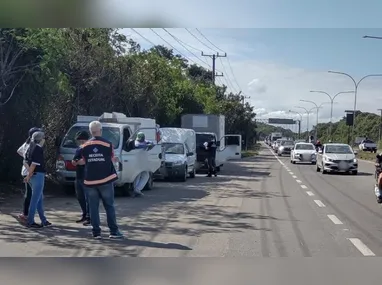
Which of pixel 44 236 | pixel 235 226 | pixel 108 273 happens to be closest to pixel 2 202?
pixel 44 236

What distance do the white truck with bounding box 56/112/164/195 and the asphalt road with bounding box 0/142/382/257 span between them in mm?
590

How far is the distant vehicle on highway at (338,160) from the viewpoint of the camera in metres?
27.7

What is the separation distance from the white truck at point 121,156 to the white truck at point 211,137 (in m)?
9.06

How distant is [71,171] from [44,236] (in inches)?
238

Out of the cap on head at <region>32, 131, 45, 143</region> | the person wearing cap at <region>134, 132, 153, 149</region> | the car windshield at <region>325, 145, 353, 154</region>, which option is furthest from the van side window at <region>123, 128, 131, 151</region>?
the car windshield at <region>325, 145, 353, 154</region>

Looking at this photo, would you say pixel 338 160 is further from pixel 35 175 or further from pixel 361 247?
pixel 35 175

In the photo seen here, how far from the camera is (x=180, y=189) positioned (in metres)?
18.6

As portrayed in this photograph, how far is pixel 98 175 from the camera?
29.7 ft

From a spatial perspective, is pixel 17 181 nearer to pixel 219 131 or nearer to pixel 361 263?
pixel 361 263

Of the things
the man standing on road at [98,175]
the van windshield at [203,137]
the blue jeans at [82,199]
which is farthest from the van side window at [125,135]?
the van windshield at [203,137]

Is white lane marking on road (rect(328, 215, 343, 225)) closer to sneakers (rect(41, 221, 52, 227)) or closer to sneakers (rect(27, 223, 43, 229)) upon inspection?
sneakers (rect(41, 221, 52, 227))

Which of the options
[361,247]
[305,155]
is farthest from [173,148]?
[305,155]

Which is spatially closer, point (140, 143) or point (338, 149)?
point (140, 143)

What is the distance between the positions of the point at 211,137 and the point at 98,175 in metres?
19.9
